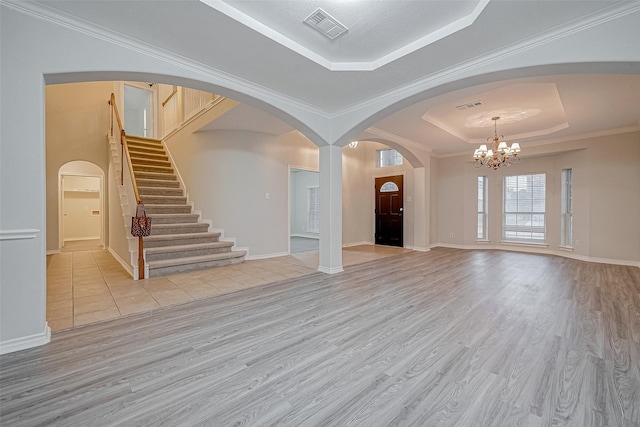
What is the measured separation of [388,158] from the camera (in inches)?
324

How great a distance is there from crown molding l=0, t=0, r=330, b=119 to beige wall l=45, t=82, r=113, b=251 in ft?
19.9

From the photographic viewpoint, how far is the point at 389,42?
274cm

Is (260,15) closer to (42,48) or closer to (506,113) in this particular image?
(42,48)

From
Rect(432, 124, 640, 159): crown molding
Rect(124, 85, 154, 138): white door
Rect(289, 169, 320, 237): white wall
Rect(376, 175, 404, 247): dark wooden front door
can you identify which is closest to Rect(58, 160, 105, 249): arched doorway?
Rect(124, 85, 154, 138): white door

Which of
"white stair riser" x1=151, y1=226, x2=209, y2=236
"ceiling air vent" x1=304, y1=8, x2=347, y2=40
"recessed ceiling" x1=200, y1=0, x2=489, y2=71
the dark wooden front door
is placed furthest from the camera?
the dark wooden front door

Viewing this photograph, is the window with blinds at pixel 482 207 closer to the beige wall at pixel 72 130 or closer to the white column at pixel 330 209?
the white column at pixel 330 209

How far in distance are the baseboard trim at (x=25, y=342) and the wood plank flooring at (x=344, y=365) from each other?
0.23ft

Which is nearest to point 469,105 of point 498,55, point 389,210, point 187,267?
point 498,55

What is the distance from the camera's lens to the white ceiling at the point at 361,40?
2.15 metres

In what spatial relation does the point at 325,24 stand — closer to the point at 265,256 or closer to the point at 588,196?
the point at 265,256

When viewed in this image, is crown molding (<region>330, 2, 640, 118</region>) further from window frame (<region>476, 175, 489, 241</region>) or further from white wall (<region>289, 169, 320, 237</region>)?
white wall (<region>289, 169, 320, 237</region>)

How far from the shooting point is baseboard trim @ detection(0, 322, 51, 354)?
196 centimetres

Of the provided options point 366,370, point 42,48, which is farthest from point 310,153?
point 366,370

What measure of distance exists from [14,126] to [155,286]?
7.72 feet
